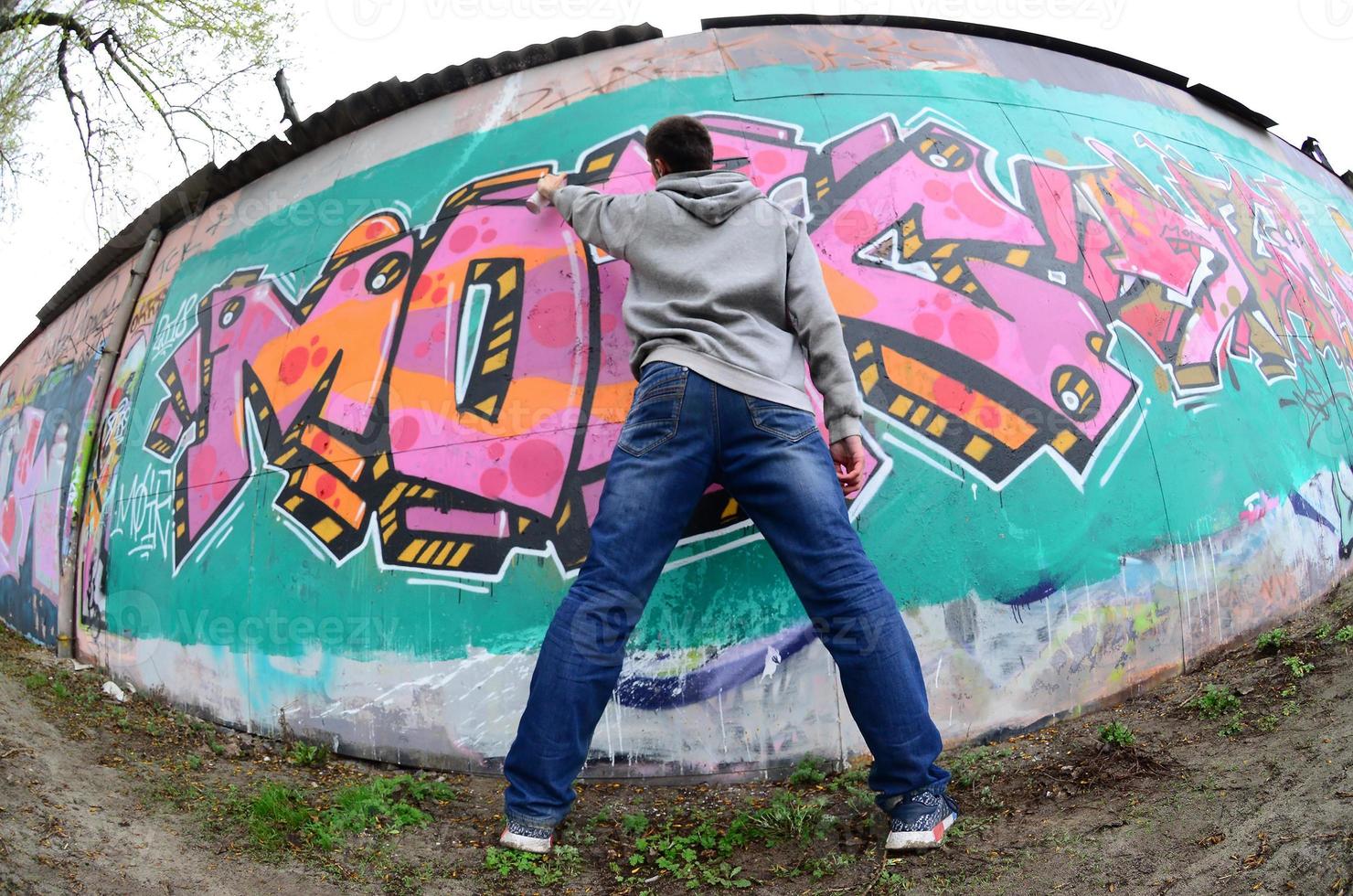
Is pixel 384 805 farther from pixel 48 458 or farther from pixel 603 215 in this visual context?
pixel 48 458

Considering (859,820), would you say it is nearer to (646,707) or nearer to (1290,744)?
(646,707)

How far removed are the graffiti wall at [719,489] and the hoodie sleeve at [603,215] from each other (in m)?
0.48

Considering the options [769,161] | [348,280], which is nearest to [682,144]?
[769,161]

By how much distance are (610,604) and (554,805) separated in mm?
692

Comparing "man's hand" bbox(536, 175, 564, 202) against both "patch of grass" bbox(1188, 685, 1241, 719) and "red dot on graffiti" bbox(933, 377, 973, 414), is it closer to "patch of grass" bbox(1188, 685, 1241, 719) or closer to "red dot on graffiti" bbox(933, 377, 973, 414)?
"red dot on graffiti" bbox(933, 377, 973, 414)

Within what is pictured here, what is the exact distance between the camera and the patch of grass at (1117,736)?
3.23 metres

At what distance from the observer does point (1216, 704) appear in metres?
3.40

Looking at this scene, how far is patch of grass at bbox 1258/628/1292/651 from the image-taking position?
Result: 3.75 m

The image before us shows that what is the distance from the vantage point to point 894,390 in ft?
12.1

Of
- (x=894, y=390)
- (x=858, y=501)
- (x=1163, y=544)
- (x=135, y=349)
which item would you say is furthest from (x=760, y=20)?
(x=135, y=349)

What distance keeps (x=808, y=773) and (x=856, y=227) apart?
7.49 feet

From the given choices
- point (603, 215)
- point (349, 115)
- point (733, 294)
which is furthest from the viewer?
point (349, 115)

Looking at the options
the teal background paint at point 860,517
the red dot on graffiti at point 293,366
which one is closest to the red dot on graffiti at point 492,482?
the teal background paint at point 860,517

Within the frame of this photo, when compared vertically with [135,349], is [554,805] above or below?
below
